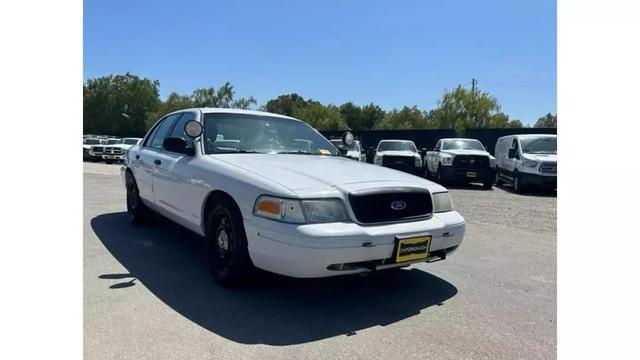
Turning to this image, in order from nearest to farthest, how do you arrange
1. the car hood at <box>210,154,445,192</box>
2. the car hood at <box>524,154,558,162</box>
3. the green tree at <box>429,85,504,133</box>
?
the car hood at <box>210,154,445,192</box>
the car hood at <box>524,154,558,162</box>
the green tree at <box>429,85,504,133</box>

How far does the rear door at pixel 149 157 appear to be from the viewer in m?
5.68

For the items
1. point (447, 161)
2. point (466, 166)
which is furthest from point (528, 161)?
point (447, 161)

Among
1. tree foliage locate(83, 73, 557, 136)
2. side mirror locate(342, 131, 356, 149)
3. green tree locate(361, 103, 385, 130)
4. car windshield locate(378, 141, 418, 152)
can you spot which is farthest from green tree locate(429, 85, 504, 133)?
side mirror locate(342, 131, 356, 149)

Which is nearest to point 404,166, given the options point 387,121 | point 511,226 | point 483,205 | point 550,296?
point 483,205

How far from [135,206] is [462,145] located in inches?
463

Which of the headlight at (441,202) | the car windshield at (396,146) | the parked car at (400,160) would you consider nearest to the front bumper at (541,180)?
the parked car at (400,160)

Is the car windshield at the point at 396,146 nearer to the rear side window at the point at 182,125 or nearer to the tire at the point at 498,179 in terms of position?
the tire at the point at 498,179

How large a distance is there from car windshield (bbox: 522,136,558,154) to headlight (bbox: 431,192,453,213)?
10451mm

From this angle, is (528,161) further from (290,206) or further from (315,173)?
(290,206)

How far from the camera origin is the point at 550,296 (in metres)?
4.05

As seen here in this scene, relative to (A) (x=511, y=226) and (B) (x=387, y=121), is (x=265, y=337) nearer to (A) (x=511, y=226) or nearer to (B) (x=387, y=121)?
(A) (x=511, y=226)

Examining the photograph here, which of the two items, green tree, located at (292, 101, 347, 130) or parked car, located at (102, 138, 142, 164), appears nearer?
parked car, located at (102, 138, 142, 164)

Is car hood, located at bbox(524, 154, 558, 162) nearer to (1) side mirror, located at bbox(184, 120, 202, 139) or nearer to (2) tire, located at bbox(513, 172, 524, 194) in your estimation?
(2) tire, located at bbox(513, 172, 524, 194)

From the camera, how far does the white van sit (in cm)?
1245
